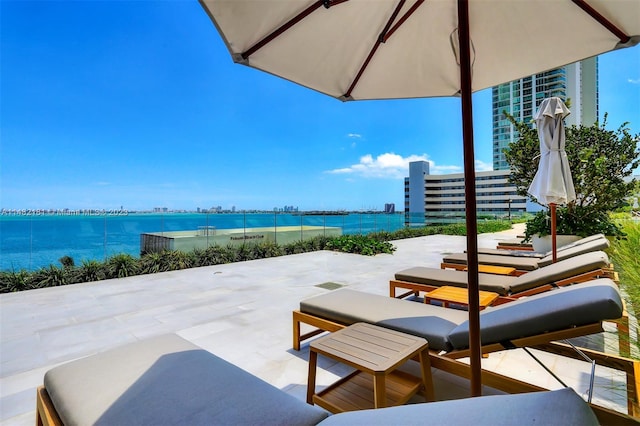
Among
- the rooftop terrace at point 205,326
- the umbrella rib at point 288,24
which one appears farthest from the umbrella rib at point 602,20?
the rooftop terrace at point 205,326

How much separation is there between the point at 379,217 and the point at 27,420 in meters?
12.4

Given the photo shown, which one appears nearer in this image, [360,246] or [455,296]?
[455,296]

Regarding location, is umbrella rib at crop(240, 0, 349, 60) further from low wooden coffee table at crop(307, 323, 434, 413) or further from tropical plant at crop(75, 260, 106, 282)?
tropical plant at crop(75, 260, 106, 282)

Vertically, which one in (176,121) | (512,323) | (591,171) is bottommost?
(512,323)

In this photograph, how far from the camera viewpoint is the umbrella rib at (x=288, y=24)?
1884mm

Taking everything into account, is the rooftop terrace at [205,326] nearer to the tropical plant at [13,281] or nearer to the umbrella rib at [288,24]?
the tropical plant at [13,281]

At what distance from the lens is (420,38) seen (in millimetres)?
A: 2314

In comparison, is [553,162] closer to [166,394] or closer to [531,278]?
[531,278]

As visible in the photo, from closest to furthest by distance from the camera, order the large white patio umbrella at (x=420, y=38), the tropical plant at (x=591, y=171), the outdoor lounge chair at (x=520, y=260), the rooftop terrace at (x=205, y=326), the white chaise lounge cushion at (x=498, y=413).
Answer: the white chaise lounge cushion at (x=498, y=413) < the large white patio umbrella at (x=420, y=38) < the rooftop terrace at (x=205, y=326) < the outdoor lounge chair at (x=520, y=260) < the tropical plant at (x=591, y=171)

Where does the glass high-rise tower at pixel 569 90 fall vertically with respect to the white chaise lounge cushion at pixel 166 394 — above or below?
above

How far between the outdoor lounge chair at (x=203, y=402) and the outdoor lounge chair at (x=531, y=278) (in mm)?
2087

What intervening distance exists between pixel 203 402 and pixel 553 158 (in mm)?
5200

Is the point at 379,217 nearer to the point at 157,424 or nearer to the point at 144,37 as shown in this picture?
the point at 157,424

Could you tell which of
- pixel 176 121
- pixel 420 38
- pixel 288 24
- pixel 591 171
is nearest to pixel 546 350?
pixel 420 38
